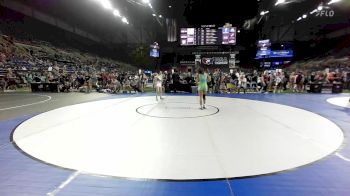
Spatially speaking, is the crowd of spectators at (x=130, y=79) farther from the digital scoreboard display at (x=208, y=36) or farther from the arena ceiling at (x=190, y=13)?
the arena ceiling at (x=190, y=13)

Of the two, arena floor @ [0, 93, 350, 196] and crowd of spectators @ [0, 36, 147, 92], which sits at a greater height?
crowd of spectators @ [0, 36, 147, 92]


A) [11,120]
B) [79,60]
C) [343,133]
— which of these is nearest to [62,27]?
[79,60]

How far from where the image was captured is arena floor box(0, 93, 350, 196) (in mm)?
3656

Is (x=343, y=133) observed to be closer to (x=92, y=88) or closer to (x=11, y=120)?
(x=11, y=120)

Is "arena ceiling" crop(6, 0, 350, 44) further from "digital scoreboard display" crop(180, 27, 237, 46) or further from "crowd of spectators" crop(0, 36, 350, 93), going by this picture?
"crowd of spectators" crop(0, 36, 350, 93)

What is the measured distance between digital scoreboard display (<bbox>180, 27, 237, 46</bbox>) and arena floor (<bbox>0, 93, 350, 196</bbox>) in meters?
18.6

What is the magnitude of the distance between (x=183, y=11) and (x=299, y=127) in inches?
1072

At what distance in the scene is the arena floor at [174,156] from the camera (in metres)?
3.66

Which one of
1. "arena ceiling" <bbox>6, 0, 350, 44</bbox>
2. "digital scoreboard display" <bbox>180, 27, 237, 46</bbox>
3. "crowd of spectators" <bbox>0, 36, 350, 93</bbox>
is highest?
"arena ceiling" <bbox>6, 0, 350, 44</bbox>

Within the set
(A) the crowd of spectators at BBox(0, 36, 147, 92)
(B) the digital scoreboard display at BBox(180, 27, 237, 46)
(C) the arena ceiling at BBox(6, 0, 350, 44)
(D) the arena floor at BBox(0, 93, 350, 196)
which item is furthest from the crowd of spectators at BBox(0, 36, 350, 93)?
(D) the arena floor at BBox(0, 93, 350, 196)

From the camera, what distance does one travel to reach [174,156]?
482 cm

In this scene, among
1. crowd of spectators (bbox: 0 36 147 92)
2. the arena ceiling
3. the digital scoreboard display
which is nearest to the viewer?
crowd of spectators (bbox: 0 36 147 92)

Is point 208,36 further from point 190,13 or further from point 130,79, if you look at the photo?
point 130,79

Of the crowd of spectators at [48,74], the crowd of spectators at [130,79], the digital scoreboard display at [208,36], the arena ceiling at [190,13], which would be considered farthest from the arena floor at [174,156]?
the arena ceiling at [190,13]
